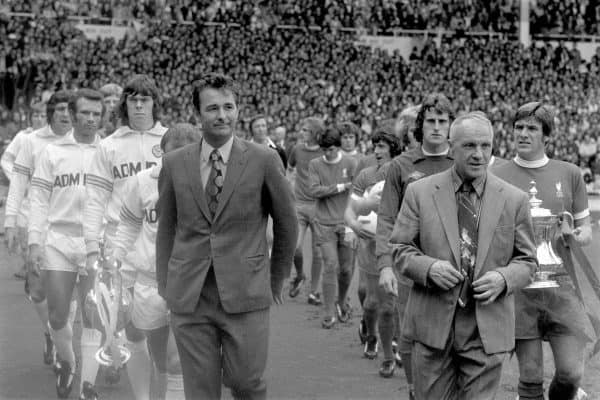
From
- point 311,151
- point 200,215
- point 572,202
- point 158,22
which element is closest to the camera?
point 200,215

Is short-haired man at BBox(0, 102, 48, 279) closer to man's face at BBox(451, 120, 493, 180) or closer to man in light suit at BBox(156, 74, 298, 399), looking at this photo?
man in light suit at BBox(156, 74, 298, 399)

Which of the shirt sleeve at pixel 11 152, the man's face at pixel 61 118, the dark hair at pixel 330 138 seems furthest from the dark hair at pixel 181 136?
the dark hair at pixel 330 138

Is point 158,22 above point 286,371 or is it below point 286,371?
above

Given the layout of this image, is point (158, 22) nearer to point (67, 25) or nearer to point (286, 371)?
point (67, 25)

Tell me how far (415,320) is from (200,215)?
1076mm

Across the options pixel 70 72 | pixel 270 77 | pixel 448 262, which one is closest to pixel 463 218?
pixel 448 262

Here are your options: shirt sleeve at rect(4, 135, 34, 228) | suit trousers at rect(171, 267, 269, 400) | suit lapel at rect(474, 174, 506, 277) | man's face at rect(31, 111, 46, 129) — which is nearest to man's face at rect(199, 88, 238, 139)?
suit trousers at rect(171, 267, 269, 400)

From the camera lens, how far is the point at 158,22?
34594 millimetres

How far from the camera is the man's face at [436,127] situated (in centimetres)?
632

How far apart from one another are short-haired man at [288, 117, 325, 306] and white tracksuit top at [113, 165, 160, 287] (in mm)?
5568

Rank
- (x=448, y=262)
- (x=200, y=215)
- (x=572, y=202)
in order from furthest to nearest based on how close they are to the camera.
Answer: (x=572, y=202)
(x=200, y=215)
(x=448, y=262)

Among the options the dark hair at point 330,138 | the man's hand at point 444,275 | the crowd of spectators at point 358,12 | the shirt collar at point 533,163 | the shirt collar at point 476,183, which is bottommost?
the dark hair at point 330,138

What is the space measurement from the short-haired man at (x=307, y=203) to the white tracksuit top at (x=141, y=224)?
219 inches

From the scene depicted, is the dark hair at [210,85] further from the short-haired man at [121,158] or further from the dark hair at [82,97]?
the dark hair at [82,97]
